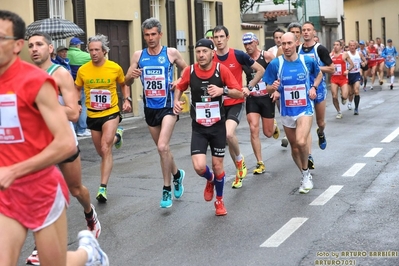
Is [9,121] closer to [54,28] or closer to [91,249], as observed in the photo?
[91,249]

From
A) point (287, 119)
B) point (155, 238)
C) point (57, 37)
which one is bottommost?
point (155, 238)

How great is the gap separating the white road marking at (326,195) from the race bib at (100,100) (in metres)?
2.54

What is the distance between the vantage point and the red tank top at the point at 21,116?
4.49m

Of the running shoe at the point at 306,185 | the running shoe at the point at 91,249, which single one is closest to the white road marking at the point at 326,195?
the running shoe at the point at 306,185

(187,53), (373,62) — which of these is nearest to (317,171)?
(187,53)

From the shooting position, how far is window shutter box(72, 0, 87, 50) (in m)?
19.9

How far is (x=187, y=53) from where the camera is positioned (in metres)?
25.8

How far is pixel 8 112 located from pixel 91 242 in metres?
1.24

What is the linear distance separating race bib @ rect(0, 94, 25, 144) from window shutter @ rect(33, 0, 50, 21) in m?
14.3

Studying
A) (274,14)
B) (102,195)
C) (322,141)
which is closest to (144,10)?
(322,141)

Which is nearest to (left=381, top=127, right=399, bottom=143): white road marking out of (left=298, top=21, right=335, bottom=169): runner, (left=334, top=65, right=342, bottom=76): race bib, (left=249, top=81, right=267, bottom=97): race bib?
(left=298, top=21, right=335, bottom=169): runner

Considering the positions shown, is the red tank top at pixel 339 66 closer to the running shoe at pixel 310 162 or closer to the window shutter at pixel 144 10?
the window shutter at pixel 144 10

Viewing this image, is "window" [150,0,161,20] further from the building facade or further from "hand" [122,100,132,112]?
"hand" [122,100,132,112]

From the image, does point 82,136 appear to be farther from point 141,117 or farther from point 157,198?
point 157,198
